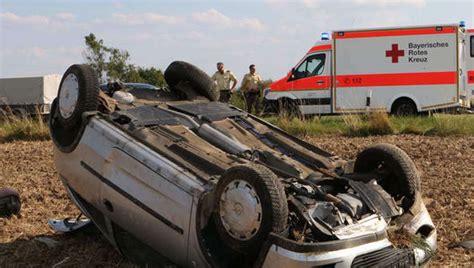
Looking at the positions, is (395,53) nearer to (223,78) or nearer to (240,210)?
(223,78)

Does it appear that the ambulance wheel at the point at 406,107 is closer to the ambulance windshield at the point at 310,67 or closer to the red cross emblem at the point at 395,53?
the red cross emblem at the point at 395,53

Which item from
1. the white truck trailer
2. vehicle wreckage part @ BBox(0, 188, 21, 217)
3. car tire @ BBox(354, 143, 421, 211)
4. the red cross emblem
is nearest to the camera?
car tire @ BBox(354, 143, 421, 211)

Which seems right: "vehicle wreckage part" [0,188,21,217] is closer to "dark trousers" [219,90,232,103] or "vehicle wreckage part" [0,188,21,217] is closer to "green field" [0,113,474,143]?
"green field" [0,113,474,143]

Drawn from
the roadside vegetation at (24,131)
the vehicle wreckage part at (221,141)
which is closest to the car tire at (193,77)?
the vehicle wreckage part at (221,141)

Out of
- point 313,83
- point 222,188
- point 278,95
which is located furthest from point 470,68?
point 222,188

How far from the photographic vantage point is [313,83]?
1792cm

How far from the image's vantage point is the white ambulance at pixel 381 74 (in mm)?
16859

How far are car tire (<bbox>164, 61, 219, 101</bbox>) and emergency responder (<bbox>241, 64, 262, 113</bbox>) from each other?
11.7 meters

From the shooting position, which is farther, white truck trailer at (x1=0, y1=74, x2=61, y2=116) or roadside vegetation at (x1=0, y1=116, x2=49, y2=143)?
white truck trailer at (x1=0, y1=74, x2=61, y2=116)

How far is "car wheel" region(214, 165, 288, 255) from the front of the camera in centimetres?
334

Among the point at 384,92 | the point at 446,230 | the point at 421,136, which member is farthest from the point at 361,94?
the point at 446,230

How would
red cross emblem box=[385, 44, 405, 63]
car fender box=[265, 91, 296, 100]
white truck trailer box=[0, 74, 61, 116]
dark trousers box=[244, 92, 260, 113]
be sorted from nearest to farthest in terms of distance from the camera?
red cross emblem box=[385, 44, 405, 63], dark trousers box=[244, 92, 260, 113], car fender box=[265, 91, 296, 100], white truck trailer box=[0, 74, 61, 116]

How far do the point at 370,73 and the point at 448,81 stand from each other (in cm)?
209

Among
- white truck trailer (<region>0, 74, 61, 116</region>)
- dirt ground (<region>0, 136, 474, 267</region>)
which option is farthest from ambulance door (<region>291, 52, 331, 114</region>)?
white truck trailer (<region>0, 74, 61, 116</region>)
